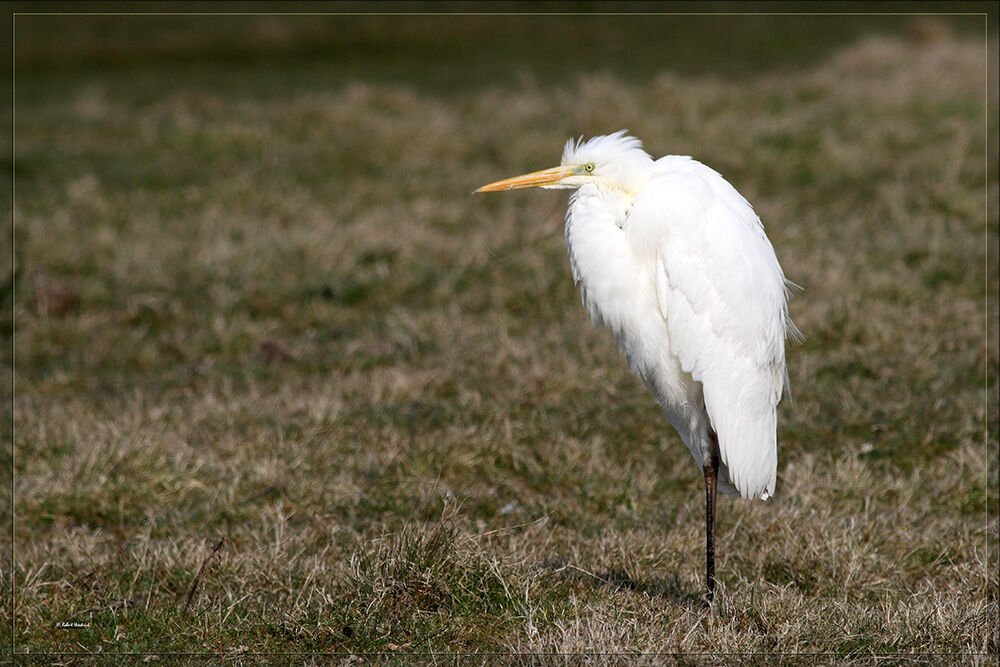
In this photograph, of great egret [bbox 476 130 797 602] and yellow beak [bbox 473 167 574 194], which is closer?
great egret [bbox 476 130 797 602]

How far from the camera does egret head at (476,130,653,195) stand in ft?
11.8

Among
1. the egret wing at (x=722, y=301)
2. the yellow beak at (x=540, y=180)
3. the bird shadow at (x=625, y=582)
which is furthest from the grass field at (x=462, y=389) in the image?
the yellow beak at (x=540, y=180)

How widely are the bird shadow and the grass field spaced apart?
0.02m

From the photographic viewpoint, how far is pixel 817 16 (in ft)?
84.6

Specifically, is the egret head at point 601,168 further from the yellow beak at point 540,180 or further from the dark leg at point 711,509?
the dark leg at point 711,509

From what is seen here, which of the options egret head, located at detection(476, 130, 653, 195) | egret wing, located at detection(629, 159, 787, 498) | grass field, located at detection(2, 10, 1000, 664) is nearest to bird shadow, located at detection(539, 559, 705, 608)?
grass field, located at detection(2, 10, 1000, 664)

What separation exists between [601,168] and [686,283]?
1.57 ft

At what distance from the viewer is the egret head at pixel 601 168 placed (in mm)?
3607

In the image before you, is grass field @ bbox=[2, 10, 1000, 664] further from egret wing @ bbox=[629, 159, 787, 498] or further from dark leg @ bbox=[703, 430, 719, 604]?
egret wing @ bbox=[629, 159, 787, 498]

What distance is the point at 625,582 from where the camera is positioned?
388cm

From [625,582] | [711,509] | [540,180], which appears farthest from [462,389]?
[711,509]

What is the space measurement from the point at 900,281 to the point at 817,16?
67.7 feet

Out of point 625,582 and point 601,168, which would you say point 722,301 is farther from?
point 625,582

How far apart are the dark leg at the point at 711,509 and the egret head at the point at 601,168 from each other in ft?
3.07
